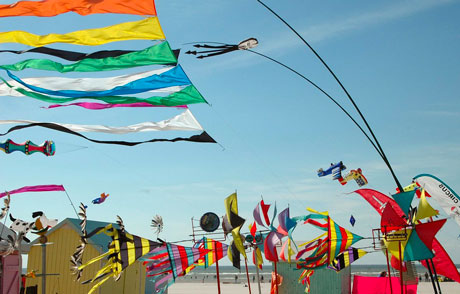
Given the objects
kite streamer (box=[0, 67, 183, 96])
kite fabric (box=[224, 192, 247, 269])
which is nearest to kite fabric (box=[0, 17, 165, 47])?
kite streamer (box=[0, 67, 183, 96])

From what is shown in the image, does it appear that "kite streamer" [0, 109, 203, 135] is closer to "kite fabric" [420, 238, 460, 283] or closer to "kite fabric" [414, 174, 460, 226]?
"kite fabric" [414, 174, 460, 226]

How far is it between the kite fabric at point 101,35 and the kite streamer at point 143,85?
1.06 m

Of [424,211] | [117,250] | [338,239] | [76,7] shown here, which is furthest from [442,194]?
[76,7]

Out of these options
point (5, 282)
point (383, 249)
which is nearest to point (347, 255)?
point (383, 249)

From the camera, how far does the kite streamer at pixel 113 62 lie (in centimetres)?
1412

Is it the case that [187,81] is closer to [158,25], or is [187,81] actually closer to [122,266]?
[158,25]

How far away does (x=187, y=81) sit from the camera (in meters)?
14.7

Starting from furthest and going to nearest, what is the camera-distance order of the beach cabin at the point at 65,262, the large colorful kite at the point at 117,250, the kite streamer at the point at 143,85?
1. the beach cabin at the point at 65,262
2. the kite streamer at the point at 143,85
3. the large colorful kite at the point at 117,250

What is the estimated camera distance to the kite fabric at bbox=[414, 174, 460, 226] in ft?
43.5

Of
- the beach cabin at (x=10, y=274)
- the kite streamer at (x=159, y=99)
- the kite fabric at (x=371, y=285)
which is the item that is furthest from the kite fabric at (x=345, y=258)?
the beach cabin at (x=10, y=274)

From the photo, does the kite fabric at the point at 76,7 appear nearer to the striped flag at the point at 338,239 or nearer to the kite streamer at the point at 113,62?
the kite streamer at the point at 113,62

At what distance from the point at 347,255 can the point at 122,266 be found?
21.6 ft

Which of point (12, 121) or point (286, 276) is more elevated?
point (12, 121)

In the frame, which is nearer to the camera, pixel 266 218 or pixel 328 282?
pixel 266 218
